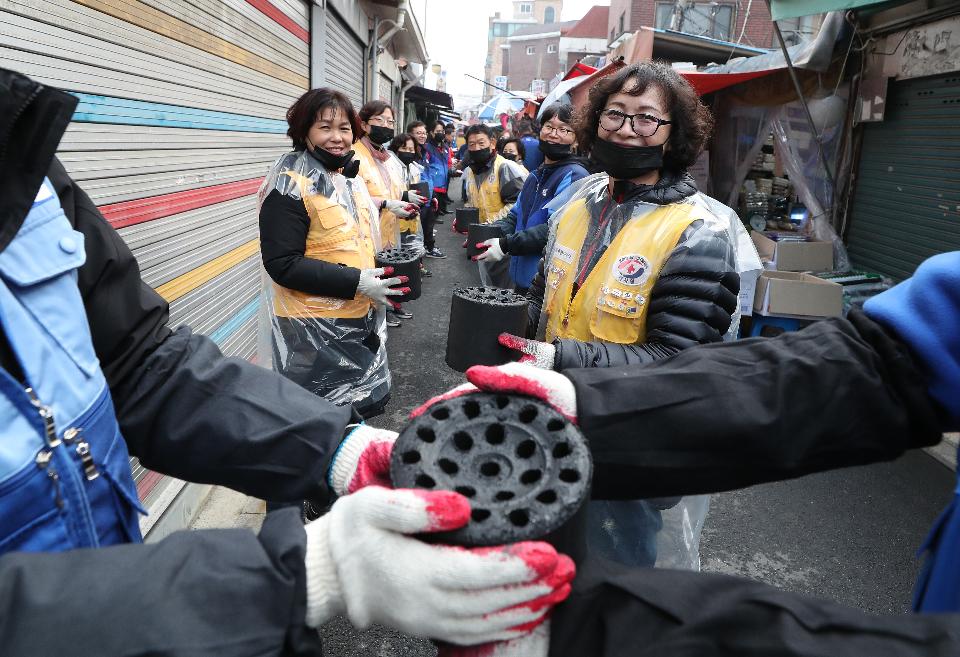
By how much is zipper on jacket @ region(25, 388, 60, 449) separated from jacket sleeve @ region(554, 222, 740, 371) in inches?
58.5

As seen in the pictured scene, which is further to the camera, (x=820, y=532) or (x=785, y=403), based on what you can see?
(x=820, y=532)

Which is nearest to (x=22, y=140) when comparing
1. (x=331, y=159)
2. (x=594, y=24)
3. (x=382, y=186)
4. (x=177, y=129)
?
(x=331, y=159)

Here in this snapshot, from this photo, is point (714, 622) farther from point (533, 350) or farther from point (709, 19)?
point (709, 19)

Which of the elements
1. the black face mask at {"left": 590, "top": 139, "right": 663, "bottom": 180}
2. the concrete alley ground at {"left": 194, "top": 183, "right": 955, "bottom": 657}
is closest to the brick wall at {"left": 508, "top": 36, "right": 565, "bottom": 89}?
the concrete alley ground at {"left": 194, "top": 183, "right": 955, "bottom": 657}

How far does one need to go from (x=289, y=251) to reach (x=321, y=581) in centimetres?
268

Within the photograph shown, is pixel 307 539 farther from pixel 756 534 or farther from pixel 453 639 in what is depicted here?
pixel 756 534

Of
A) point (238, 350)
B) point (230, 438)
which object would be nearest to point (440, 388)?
point (238, 350)

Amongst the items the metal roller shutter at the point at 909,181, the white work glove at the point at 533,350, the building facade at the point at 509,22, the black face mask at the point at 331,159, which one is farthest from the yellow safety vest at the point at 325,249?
the building facade at the point at 509,22

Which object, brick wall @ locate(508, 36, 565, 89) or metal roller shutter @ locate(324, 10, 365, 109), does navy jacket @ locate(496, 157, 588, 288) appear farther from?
brick wall @ locate(508, 36, 565, 89)

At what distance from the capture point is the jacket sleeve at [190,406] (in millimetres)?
1463

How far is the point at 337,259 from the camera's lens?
3693 mm

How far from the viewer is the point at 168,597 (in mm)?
979

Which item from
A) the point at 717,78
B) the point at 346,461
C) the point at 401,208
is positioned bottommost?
the point at 346,461

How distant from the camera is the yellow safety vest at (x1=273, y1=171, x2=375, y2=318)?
141 inches
